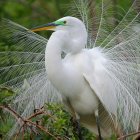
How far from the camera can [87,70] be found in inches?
167

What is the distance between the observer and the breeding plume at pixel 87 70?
4.14 metres

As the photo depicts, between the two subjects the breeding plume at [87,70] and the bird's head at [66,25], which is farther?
the breeding plume at [87,70]

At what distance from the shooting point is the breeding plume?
4.14m

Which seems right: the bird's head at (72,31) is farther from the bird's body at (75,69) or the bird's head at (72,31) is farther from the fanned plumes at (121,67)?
the fanned plumes at (121,67)

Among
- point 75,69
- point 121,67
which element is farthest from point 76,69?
point 121,67

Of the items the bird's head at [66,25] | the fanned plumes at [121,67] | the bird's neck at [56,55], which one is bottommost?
the fanned plumes at [121,67]

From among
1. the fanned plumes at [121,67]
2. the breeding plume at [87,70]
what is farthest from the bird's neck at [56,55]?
the fanned plumes at [121,67]

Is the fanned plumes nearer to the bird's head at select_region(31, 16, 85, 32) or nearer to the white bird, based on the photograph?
the white bird

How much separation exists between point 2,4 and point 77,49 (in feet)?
9.24

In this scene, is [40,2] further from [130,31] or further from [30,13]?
[130,31]

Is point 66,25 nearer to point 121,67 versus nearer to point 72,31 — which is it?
point 72,31

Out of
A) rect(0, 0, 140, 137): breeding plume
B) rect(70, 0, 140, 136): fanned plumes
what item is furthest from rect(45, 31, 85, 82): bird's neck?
rect(70, 0, 140, 136): fanned plumes

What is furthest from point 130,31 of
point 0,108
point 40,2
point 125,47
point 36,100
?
point 40,2

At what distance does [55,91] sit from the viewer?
14.9 feet
